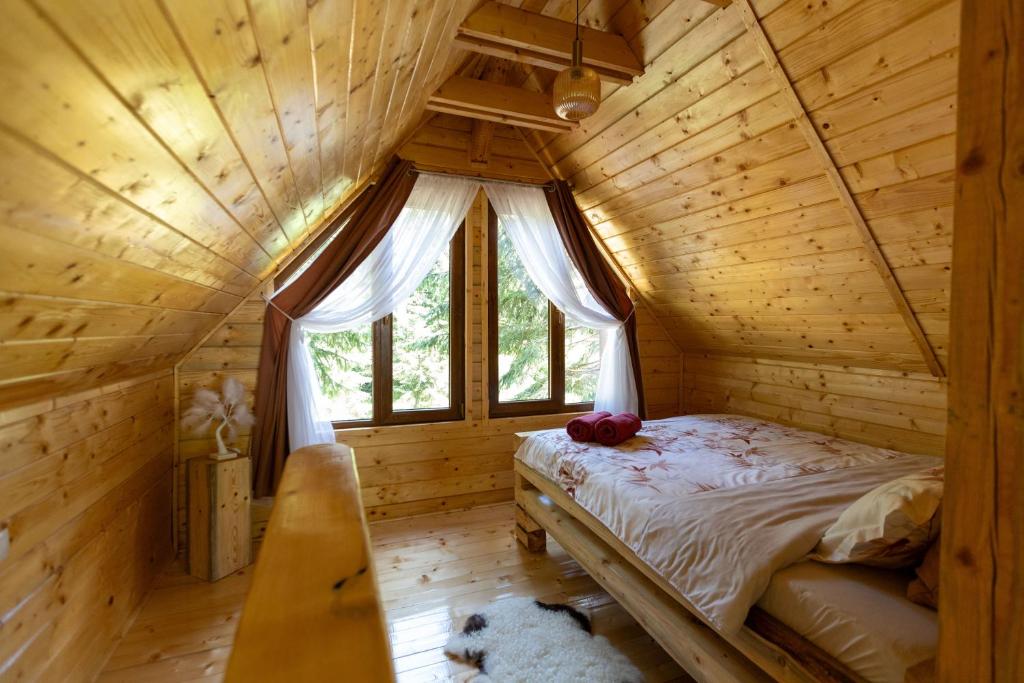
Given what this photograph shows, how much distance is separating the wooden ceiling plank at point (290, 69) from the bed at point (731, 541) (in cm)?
169

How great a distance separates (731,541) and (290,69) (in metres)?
1.71

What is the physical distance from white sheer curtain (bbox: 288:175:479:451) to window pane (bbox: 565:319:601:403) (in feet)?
4.18

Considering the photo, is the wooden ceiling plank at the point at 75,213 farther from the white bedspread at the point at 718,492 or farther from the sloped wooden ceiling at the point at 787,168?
the sloped wooden ceiling at the point at 787,168

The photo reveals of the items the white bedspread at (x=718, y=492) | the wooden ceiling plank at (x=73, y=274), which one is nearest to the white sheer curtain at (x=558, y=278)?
the white bedspread at (x=718, y=492)

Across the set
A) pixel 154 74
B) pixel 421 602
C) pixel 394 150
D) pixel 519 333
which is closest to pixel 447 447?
pixel 519 333

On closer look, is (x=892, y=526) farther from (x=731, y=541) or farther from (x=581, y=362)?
(x=581, y=362)

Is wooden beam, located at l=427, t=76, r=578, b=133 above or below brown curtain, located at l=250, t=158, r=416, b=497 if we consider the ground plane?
above

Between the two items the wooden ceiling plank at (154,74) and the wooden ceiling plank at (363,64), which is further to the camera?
the wooden ceiling plank at (363,64)

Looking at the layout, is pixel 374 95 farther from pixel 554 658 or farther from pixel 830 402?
pixel 830 402

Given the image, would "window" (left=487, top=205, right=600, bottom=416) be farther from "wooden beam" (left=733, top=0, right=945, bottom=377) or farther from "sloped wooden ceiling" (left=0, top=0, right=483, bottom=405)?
"wooden beam" (left=733, top=0, right=945, bottom=377)

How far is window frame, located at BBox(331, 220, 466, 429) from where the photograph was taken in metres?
3.34

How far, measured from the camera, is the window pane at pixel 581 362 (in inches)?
156

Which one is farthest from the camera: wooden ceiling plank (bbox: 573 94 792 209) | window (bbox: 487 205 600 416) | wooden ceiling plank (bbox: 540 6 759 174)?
window (bbox: 487 205 600 416)

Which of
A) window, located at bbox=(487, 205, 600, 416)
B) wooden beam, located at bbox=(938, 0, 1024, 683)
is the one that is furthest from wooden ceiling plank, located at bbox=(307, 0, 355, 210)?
window, located at bbox=(487, 205, 600, 416)
